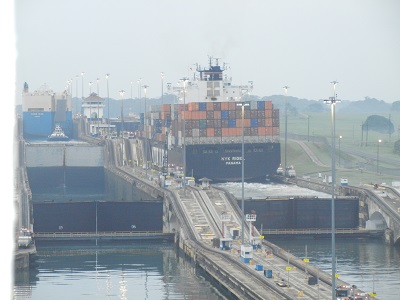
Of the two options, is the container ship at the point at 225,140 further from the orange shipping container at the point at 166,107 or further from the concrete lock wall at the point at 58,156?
the concrete lock wall at the point at 58,156

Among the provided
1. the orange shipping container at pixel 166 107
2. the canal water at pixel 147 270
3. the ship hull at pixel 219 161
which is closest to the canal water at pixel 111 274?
the canal water at pixel 147 270

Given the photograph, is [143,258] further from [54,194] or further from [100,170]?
[100,170]

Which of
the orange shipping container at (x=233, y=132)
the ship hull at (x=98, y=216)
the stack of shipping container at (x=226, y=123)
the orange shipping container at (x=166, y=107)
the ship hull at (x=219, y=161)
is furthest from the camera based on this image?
the orange shipping container at (x=166, y=107)

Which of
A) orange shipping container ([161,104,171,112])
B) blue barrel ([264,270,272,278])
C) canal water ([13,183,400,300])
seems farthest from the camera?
orange shipping container ([161,104,171,112])

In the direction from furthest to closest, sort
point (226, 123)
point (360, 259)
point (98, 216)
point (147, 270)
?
point (226, 123) < point (98, 216) < point (360, 259) < point (147, 270)

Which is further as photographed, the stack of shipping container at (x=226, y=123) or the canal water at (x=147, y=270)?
the stack of shipping container at (x=226, y=123)

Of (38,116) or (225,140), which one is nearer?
(225,140)

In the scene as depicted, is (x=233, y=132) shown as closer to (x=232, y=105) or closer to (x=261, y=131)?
(x=232, y=105)

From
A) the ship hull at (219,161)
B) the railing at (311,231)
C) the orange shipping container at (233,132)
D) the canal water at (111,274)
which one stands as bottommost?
the canal water at (111,274)

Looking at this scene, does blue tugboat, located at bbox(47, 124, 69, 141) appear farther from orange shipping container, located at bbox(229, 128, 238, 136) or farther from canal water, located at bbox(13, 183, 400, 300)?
canal water, located at bbox(13, 183, 400, 300)

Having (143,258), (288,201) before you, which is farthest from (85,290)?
(288,201)

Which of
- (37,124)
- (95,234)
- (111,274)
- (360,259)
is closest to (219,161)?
(95,234)

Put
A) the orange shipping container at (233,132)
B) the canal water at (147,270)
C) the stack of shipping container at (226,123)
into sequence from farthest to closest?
the orange shipping container at (233,132), the stack of shipping container at (226,123), the canal water at (147,270)

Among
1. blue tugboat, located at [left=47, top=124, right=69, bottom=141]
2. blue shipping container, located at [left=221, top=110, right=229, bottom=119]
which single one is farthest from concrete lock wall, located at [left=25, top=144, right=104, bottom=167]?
blue tugboat, located at [left=47, top=124, right=69, bottom=141]
